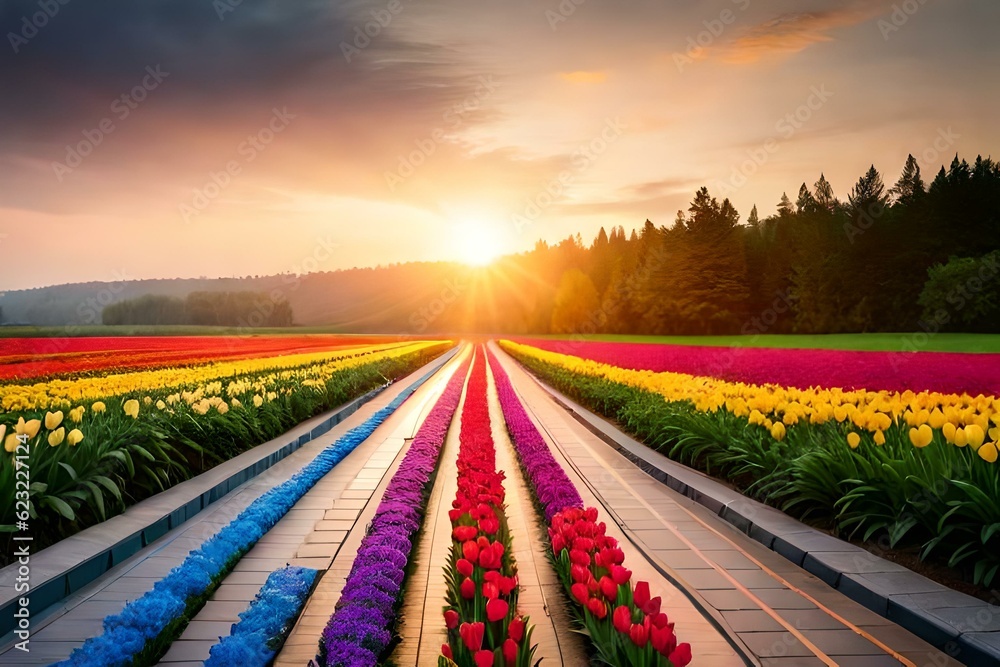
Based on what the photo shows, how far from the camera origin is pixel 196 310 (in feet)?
249

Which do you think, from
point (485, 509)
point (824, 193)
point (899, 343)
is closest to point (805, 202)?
point (824, 193)

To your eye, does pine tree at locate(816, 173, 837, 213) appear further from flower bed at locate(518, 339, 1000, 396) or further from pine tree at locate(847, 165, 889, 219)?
flower bed at locate(518, 339, 1000, 396)

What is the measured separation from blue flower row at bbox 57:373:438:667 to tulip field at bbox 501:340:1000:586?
14.7 feet

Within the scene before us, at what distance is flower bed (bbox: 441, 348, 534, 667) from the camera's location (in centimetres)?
228

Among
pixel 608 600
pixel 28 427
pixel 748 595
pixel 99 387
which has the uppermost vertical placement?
pixel 28 427

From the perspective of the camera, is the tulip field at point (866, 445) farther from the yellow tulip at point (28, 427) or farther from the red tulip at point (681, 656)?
the yellow tulip at point (28, 427)

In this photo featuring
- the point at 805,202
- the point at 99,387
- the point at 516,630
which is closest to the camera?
the point at 516,630

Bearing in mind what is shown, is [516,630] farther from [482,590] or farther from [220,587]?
[220,587]

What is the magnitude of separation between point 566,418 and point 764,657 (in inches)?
340

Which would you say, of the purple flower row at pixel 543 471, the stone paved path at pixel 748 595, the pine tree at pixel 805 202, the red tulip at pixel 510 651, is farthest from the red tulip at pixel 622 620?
the pine tree at pixel 805 202

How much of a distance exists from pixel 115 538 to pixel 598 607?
3600mm

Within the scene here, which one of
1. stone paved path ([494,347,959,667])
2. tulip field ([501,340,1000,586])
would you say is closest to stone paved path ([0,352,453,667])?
stone paved path ([494,347,959,667])

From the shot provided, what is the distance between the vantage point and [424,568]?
4230mm

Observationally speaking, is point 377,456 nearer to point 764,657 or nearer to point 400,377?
point 764,657
